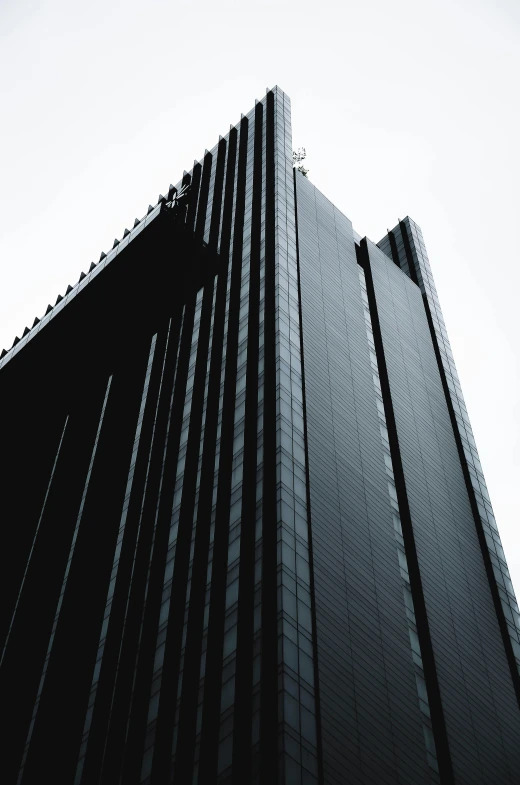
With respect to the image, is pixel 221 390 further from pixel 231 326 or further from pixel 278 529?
pixel 278 529

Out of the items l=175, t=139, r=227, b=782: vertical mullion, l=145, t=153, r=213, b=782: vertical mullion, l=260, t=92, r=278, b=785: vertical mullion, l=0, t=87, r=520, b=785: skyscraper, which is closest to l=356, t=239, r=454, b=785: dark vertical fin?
l=0, t=87, r=520, b=785: skyscraper

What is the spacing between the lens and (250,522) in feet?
126

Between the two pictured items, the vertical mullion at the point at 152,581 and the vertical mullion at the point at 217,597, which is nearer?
the vertical mullion at the point at 217,597

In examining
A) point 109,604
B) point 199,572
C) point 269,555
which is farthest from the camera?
point 109,604

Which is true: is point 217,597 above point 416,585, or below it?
below

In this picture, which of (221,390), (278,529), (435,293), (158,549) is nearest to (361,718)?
(278,529)

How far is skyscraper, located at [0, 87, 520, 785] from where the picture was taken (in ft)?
110

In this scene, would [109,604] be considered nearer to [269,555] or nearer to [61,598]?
[61,598]

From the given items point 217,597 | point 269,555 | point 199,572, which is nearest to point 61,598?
point 199,572

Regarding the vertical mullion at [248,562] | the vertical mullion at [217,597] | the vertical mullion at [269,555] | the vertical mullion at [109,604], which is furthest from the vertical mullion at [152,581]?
the vertical mullion at [269,555]

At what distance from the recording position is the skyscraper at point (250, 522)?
3353 cm

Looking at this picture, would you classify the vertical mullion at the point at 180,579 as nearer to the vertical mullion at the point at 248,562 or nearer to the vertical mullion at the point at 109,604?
the vertical mullion at the point at 248,562

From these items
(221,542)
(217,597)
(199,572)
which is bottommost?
(217,597)

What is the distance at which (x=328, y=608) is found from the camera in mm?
36031
